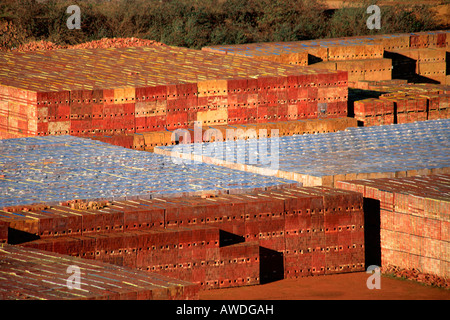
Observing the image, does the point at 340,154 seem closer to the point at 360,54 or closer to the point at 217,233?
the point at 217,233

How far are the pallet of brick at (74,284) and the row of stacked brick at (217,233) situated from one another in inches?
43.7

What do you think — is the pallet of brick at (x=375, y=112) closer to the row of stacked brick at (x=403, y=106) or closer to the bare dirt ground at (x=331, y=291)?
the row of stacked brick at (x=403, y=106)

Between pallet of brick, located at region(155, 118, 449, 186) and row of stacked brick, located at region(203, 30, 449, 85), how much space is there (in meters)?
7.23

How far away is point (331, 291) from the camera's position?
47.1 feet

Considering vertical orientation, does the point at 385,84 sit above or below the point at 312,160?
above

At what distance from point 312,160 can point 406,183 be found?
2.55m

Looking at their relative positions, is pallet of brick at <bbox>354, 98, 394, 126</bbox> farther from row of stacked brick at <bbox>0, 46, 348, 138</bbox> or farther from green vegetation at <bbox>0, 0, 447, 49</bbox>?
green vegetation at <bbox>0, 0, 447, 49</bbox>

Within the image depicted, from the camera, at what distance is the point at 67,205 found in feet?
47.9

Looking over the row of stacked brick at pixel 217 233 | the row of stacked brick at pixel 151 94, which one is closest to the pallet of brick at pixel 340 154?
the row of stacked brick at pixel 217 233

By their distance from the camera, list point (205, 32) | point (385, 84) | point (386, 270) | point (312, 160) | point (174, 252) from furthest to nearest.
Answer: point (205, 32) < point (385, 84) < point (312, 160) < point (386, 270) < point (174, 252)

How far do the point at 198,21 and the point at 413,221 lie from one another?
35742 mm
